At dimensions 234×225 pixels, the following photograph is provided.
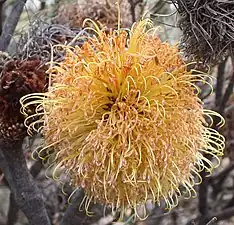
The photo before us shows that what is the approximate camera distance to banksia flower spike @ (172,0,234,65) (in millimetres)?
1053

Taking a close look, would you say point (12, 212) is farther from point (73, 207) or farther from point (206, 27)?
point (206, 27)

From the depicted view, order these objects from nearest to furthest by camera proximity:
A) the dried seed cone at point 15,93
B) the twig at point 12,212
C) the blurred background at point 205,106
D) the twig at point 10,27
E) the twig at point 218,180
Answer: the dried seed cone at point 15,93 < the twig at point 10,27 < the blurred background at point 205,106 < the twig at point 12,212 < the twig at point 218,180

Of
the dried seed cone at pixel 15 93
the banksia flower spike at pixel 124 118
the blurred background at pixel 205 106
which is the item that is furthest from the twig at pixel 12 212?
the banksia flower spike at pixel 124 118

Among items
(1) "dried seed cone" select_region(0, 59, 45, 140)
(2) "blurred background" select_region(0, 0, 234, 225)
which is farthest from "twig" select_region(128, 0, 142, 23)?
(1) "dried seed cone" select_region(0, 59, 45, 140)

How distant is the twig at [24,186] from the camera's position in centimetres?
126

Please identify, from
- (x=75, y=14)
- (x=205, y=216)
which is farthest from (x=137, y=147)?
(x=205, y=216)

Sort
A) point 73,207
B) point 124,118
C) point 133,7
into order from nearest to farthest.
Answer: point 124,118 < point 73,207 < point 133,7

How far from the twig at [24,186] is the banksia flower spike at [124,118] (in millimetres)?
170

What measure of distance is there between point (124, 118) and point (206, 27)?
0.21 m

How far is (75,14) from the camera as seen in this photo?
1.70 m

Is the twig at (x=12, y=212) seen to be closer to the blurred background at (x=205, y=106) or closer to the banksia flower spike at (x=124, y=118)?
the blurred background at (x=205, y=106)

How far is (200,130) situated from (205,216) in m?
0.80

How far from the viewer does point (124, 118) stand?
104 centimetres

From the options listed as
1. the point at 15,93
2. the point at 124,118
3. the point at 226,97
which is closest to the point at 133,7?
the point at 226,97
